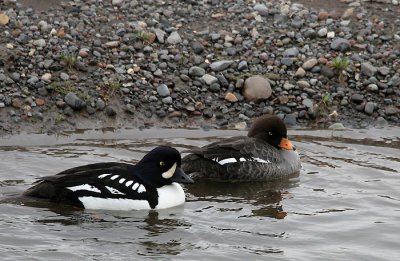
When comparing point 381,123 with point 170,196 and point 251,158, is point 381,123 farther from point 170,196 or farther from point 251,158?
point 170,196

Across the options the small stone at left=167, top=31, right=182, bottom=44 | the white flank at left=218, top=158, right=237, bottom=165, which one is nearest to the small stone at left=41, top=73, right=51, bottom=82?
the small stone at left=167, top=31, right=182, bottom=44

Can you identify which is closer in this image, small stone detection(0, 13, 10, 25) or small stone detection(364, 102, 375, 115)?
small stone detection(364, 102, 375, 115)

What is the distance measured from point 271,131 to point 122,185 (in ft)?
9.83

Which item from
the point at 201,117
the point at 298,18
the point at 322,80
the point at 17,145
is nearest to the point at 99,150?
the point at 17,145

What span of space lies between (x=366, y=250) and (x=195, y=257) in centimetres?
180

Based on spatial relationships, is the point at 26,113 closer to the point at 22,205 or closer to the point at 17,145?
the point at 17,145

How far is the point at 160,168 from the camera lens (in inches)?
426

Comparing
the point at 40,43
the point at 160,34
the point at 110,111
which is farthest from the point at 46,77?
the point at 160,34

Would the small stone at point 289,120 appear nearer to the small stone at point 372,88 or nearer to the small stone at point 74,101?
the small stone at point 372,88

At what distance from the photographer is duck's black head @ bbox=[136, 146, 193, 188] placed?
1078 cm

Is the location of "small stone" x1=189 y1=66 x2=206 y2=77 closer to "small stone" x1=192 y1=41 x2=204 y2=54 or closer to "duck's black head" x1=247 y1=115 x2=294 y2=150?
"small stone" x1=192 y1=41 x2=204 y2=54

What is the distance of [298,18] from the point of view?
1623cm

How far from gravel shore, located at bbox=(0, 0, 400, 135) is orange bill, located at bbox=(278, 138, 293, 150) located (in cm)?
130

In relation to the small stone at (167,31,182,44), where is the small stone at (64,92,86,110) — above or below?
below
